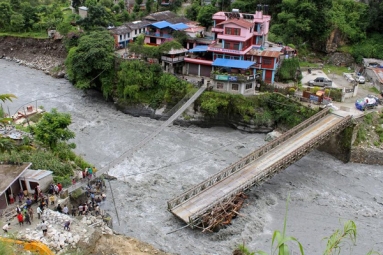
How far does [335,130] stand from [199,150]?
1121 cm

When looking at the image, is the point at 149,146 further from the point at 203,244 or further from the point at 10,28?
the point at 10,28

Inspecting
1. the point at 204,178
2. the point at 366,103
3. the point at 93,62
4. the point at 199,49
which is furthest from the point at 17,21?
the point at 366,103

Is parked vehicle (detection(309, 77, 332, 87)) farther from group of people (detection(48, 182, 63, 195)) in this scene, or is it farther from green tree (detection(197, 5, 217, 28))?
group of people (detection(48, 182, 63, 195))

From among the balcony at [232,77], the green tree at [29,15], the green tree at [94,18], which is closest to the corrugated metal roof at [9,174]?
the balcony at [232,77]

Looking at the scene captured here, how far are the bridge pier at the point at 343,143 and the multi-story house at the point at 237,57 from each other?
929 cm

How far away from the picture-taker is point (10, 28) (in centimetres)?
6334

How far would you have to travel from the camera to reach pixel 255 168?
93.2 feet

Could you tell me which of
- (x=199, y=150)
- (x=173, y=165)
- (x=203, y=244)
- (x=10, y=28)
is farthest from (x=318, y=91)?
(x=10, y=28)

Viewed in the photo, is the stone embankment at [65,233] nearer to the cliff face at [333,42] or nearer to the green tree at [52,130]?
the green tree at [52,130]

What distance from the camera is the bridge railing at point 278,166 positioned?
23791 millimetres

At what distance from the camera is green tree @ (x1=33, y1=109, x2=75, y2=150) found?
28406mm

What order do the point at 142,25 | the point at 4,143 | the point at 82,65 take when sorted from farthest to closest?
the point at 142,25 → the point at 82,65 → the point at 4,143

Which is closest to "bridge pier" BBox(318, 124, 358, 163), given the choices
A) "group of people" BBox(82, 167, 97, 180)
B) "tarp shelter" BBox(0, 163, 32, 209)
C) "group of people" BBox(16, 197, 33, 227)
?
"group of people" BBox(82, 167, 97, 180)

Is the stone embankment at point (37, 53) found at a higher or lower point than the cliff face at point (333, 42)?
lower
